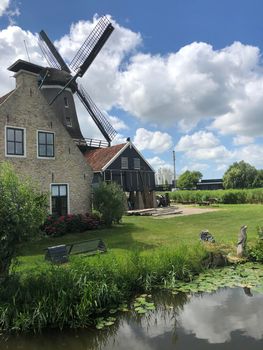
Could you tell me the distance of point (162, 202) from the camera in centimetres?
3409

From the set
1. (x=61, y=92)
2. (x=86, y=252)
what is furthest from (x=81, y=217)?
(x=61, y=92)

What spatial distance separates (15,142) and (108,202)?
565 centimetres

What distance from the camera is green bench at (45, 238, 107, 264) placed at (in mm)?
10109

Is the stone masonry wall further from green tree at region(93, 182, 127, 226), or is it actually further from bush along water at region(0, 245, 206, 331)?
bush along water at region(0, 245, 206, 331)

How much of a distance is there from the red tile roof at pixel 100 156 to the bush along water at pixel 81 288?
69.5 ft

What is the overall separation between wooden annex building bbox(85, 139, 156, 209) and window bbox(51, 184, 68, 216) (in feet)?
34.9

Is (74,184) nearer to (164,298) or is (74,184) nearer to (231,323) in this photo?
(164,298)

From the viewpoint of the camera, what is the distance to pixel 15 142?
16.8m

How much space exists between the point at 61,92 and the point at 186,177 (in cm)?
4529

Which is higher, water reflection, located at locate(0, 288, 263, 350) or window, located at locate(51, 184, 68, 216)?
window, located at locate(51, 184, 68, 216)

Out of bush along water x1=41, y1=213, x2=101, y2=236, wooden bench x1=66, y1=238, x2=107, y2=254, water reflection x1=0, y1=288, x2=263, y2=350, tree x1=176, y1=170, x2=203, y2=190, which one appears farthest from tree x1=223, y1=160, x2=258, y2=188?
water reflection x1=0, y1=288, x2=263, y2=350

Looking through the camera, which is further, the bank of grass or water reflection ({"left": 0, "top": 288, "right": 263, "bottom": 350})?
the bank of grass

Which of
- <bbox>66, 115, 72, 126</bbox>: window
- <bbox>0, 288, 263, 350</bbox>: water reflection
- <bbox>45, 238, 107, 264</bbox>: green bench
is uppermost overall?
<bbox>66, 115, 72, 126</bbox>: window

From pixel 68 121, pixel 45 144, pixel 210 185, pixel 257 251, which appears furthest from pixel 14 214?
pixel 210 185
